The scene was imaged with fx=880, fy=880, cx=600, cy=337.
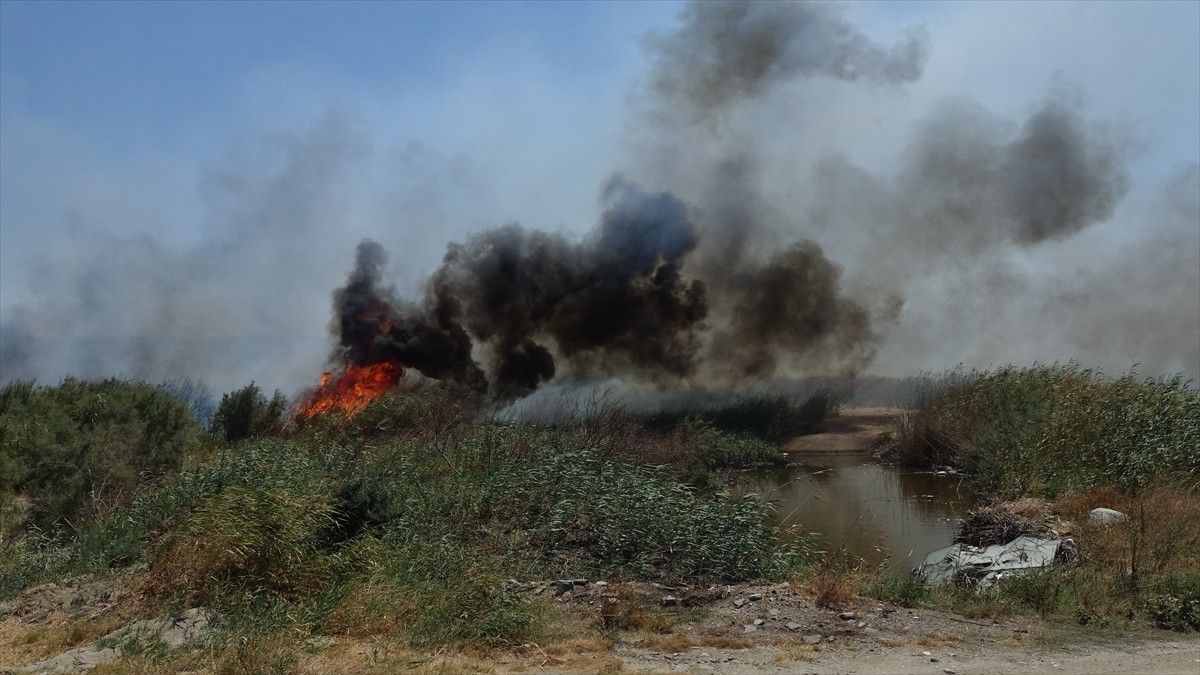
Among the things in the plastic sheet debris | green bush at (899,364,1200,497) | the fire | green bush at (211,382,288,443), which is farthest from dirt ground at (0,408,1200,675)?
green bush at (211,382,288,443)

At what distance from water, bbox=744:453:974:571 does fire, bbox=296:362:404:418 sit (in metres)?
11.0

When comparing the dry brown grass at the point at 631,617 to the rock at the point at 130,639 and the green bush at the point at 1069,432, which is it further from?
the green bush at the point at 1069,432

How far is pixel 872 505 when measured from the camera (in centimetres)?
1973

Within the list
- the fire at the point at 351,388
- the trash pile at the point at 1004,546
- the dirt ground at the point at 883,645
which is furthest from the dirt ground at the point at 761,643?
the fire at the point at 351,388

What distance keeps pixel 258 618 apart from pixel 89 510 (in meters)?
8.27

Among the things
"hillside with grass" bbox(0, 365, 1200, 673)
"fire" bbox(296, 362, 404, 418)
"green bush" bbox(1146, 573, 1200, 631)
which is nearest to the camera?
"green bush" bbox(1146, 573, 1200, 631)

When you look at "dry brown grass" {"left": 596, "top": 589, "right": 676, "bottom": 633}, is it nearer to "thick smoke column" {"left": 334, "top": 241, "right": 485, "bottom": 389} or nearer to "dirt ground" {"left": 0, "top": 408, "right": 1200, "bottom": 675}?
"dirt ground" {"left": 0, "top": 408, "right": 1200, "bottom": 675}

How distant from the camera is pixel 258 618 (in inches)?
318

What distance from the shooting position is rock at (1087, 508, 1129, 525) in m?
12.1

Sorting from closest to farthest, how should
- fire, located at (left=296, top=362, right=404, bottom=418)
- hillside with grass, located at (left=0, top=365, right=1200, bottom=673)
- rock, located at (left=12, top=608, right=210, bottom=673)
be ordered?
rock, located at (left=12, top=608, right=210, bottom=673)
hillside with grass, located at (left=0, top=365, right=1200, bottom=673)
fire, located at (left=296, top=362, right=404, bottom=418)

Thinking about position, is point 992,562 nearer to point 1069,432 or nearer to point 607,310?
point 1069,432

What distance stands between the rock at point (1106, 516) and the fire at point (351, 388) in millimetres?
16534

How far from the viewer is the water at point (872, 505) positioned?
15.2 m

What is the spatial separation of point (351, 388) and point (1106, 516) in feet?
69.7
